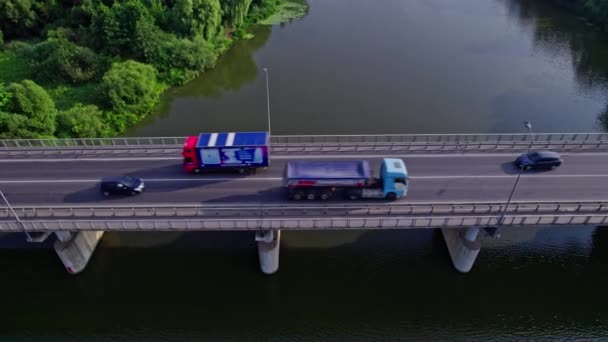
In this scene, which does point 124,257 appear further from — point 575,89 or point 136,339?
point 575,89

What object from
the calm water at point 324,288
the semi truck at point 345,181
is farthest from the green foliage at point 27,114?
the semi truck at point 345,181

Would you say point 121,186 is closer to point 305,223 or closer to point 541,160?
point 305,223

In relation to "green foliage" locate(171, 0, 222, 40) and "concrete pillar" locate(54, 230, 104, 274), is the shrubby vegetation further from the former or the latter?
"concrete pillar" locate(54, 230, 104, 274)

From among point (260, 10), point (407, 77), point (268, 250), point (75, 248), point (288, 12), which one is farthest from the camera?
point (288, 12)

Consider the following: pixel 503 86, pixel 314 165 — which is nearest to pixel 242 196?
pixel 314 165

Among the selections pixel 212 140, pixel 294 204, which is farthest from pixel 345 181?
pixel 212 140

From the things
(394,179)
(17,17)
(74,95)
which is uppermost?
(394,179)

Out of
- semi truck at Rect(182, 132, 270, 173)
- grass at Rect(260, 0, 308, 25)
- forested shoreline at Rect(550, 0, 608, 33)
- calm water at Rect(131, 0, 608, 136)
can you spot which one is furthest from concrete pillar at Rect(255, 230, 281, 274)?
forested shoreline at Rect(550, 0, 608, 33)
